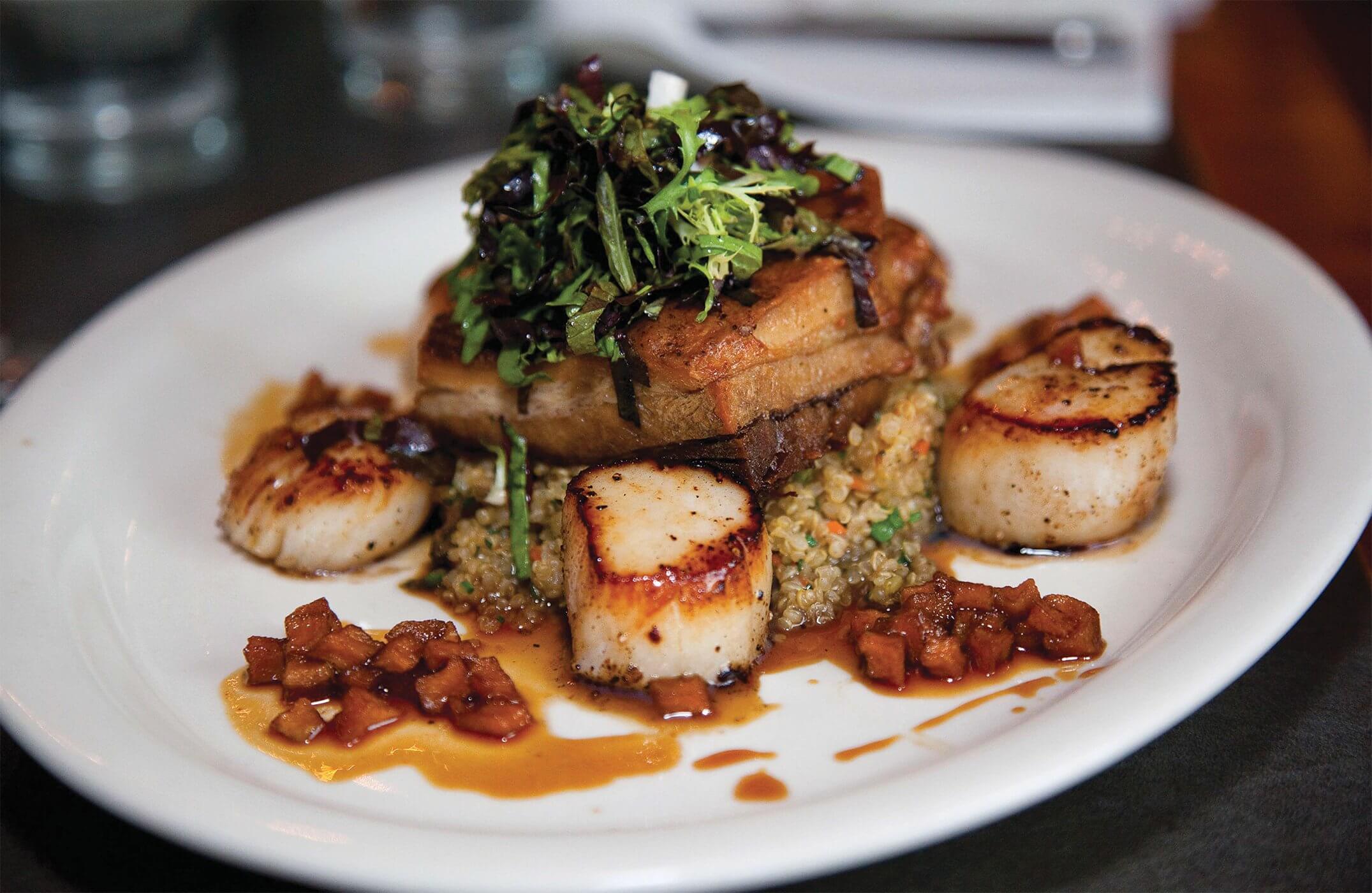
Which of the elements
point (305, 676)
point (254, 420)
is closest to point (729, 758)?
point (305, 676)

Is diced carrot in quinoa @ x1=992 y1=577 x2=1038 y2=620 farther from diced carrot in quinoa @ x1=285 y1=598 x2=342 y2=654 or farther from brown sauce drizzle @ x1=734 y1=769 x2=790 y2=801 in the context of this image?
diced carrot in quinoa @ x1=285 y1=598 x2=342 y2=654

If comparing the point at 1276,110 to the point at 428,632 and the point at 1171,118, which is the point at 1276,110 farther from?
the point at 428,632

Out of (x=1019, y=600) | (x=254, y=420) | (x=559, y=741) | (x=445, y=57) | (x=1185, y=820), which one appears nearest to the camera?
(x=1185, y=820)

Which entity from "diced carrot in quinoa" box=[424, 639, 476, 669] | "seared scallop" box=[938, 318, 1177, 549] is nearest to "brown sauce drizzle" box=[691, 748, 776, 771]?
"diced carrot in quinoa" box=[424, 639, 476, 669]

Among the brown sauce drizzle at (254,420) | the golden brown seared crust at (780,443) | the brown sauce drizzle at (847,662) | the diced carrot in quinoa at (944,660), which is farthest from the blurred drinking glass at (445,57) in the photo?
the diced carrot in quinoa at (944,660)

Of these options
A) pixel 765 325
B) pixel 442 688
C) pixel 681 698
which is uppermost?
pixel 765 325

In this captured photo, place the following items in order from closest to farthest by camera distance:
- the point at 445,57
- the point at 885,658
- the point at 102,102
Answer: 1. the point at 885,658
2. the point at 102,102
3. the point at 445,57

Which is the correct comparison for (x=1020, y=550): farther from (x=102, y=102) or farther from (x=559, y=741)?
(x=102, y=102)
